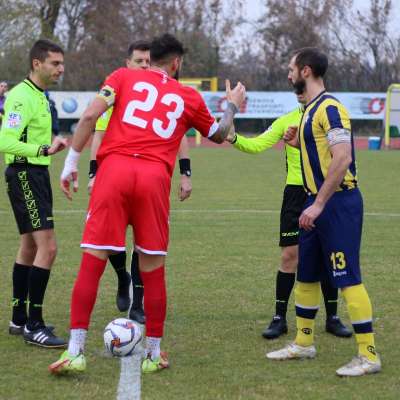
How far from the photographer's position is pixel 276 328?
245 inches

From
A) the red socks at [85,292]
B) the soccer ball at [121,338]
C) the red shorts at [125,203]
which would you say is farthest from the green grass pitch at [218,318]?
the red shorts at [125,203]

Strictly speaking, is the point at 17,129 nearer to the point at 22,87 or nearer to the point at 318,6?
the point at 22,87

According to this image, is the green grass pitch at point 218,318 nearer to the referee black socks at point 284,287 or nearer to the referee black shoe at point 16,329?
the referee black shoe at point 16,329

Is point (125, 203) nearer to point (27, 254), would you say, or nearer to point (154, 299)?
point (154, 299)

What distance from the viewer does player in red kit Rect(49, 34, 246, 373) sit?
5.05 m

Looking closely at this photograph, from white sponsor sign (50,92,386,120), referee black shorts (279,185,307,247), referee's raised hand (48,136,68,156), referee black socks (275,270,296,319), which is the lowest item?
referee black socks (275,270,296,319)

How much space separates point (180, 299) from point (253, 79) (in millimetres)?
39428

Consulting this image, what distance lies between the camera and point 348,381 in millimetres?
5133

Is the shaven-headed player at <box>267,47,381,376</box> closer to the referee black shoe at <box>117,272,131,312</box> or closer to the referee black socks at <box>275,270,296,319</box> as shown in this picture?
the referee black socks at <box>275,270,296,319</box>

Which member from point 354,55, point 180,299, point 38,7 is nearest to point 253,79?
point 354,55

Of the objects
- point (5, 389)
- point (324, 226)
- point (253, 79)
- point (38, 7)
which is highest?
point (38, 7)

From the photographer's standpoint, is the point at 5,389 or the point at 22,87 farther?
the point at 22,87

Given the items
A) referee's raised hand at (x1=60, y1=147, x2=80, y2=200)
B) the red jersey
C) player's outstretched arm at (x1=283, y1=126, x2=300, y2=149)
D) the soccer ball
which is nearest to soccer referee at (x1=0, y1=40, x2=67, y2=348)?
referee's raised hand at (x1=60, y1=147, x2=80, y2=200)

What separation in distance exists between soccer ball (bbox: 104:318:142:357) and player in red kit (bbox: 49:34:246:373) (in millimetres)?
106
